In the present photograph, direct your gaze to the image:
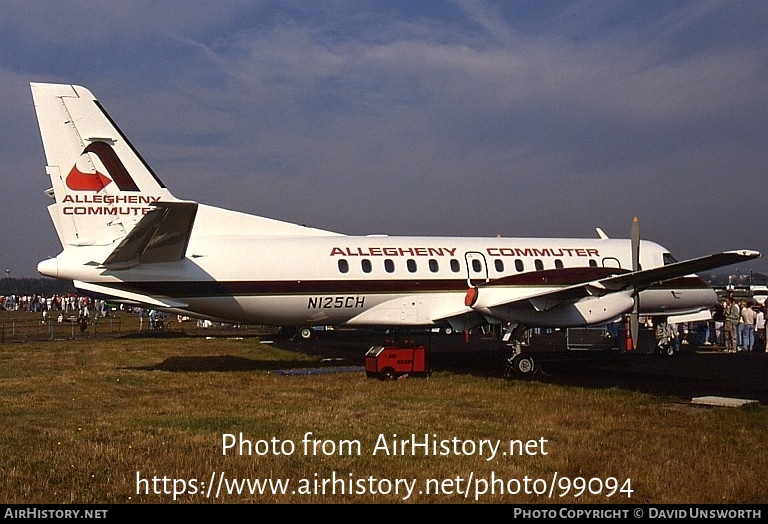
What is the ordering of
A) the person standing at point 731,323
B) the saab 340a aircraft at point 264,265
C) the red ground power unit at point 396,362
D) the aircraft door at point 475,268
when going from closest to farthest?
the saab 340a aircraft at point 264,265
the red ground power unit at point 396,362
the aircraft door at point 475,268
the person standing at point 731,323

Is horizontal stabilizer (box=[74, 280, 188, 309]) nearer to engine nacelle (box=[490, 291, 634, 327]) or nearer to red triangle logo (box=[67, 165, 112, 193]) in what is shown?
red triangle logo (box=[67, 165, 112, 193])

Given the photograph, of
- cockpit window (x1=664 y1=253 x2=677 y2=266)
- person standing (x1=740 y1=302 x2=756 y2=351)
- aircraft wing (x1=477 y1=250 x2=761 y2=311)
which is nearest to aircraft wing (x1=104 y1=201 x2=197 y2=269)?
aircraft wing (x1=477 y1=250 x2=761 y2=311)

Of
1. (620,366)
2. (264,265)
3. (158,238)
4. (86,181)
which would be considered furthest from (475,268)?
(86,181)

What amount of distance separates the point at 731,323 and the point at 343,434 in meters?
19.1

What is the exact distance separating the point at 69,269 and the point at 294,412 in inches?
259

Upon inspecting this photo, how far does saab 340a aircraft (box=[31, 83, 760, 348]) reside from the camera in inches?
603

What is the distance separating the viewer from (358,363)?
1941 centimetres

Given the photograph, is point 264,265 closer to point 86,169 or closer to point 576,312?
point 86,169

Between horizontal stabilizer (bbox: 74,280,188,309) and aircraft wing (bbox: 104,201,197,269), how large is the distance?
25.0 inches

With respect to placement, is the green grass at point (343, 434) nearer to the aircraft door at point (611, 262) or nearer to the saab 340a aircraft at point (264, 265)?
the saab 340a aircraft at point (264, 265)

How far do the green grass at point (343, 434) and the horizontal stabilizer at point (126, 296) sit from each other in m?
1.67

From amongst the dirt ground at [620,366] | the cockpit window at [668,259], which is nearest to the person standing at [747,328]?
the dirt ground at [620,366]

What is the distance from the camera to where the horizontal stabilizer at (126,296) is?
15.5 meters
